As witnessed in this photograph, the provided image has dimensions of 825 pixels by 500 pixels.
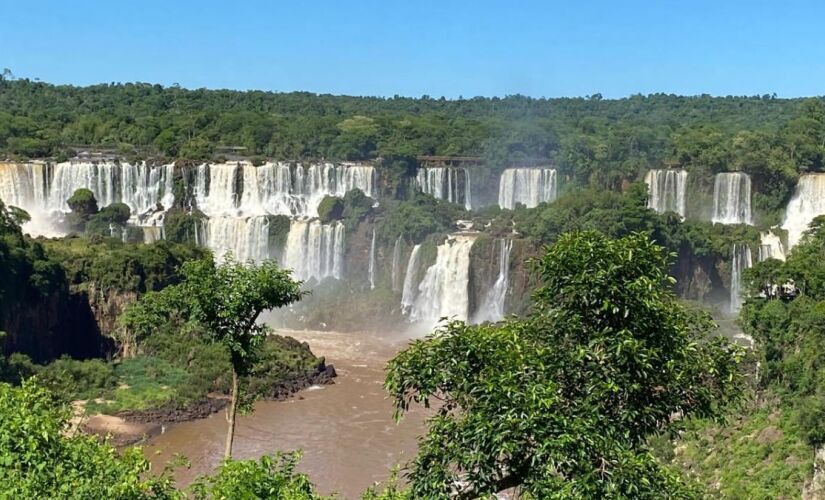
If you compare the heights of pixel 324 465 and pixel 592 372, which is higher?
pixel 592 372

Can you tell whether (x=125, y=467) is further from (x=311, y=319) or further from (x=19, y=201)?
(x=19, y=201)

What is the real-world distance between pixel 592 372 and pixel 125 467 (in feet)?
16.7

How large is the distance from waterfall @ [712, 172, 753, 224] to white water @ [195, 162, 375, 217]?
61.4 ft

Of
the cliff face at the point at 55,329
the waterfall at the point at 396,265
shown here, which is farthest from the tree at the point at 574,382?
the waterfall at the point at 396,265

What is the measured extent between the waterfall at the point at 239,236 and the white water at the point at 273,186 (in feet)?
13.1

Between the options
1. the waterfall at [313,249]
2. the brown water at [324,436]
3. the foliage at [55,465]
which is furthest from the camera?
the waterfall at [313,249]

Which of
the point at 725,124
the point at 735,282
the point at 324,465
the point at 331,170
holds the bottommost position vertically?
the point at 324,465

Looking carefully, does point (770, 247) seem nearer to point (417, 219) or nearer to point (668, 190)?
point (668, 190)

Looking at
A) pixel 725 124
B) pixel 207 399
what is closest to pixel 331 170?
pixel 207 399

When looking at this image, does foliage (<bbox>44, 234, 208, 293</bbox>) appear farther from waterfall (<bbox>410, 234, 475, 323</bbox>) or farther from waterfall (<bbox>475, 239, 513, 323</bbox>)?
waterfall (<bbox>475, 239, 513, 323</bbox>)

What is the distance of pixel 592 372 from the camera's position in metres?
9.50

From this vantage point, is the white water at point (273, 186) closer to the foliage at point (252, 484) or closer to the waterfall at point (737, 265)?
the waterfall at point (737, 265)

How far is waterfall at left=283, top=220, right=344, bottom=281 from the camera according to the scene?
5028 centimetres

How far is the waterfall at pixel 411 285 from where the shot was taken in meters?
47.1
